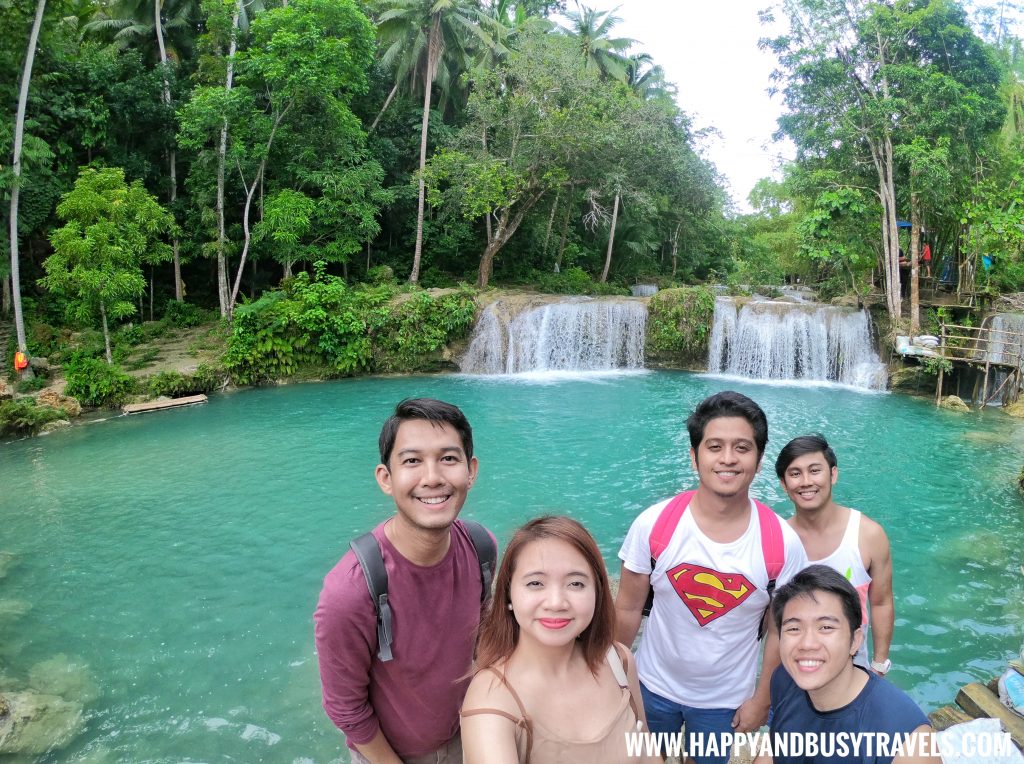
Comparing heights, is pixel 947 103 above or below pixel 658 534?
above

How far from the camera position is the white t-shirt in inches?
84.3

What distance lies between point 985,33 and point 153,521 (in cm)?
2059

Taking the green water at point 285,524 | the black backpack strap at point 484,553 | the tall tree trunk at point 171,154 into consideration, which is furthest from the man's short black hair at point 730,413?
the tall tree trunk at point 171,154

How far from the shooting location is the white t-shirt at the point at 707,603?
7.02 feet

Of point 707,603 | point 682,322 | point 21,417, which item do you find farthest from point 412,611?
point 682,322

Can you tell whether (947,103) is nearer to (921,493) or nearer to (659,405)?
(659,405)

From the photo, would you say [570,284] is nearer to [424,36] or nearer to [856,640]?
[424,36]

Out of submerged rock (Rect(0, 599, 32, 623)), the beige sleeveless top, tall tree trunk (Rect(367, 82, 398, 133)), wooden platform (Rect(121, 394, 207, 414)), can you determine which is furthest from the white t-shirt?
tall tree trunk (Rect(367, 82, 398, 133))

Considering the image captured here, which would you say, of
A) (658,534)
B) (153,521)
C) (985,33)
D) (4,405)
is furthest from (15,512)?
(985,33)

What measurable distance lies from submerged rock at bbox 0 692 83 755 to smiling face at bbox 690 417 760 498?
170 inches

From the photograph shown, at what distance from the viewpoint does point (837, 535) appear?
2684 mm

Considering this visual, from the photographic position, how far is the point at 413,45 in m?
20.0

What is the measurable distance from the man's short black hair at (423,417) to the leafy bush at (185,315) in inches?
736

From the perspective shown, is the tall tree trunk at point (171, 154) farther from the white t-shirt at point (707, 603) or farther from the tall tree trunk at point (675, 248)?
the tall tree trunk at point (675, 248)
